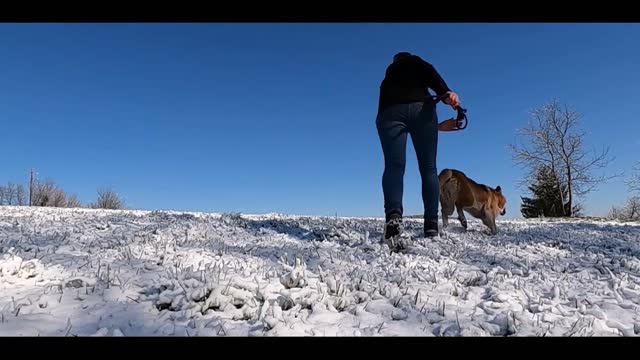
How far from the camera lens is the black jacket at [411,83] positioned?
5355mm

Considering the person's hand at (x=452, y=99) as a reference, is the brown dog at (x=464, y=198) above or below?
below

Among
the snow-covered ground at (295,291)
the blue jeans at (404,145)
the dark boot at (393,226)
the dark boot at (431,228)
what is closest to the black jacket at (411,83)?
the blue jeans at (404,145)

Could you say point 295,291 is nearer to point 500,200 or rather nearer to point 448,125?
point 448,125

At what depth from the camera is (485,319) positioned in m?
2.58

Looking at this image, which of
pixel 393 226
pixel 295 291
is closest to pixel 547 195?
pixel 393 226

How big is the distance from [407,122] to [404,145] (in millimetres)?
317

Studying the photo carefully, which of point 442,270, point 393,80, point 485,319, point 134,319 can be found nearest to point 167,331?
point 134,319

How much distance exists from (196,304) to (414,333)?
1351 mm

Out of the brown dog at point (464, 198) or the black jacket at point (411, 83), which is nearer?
the black jacket at point (411, 83)

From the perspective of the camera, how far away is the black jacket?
5.36 metres

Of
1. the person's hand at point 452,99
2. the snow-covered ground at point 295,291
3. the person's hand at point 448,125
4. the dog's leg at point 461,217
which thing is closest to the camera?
A: the snow-covered ground at point 295,291

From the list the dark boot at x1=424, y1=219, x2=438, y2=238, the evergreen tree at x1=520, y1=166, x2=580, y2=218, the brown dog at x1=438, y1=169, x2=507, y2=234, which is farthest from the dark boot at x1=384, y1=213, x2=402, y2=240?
the evergreen tree at x1=520, y1=166, x2=580, y2=218

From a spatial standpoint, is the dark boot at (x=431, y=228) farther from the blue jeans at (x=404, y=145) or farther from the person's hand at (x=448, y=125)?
the person's hand at (x=448, y=125)

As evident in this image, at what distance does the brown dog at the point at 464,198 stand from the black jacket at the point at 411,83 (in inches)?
109
